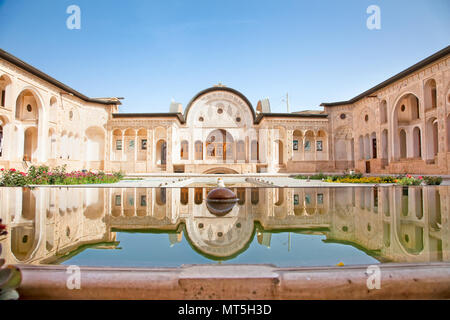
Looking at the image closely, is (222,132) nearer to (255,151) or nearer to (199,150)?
(199,150)

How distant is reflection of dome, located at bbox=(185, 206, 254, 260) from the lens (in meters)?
2.85

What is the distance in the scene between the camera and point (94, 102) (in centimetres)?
2453

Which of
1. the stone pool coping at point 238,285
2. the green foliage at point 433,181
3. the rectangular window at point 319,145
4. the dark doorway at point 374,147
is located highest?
the rectangular window at point 319,145

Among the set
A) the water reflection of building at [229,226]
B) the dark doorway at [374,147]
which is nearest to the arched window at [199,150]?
the dark doorway at [374,147]

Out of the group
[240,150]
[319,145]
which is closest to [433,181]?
[319,145]

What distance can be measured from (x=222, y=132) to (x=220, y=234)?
80.5 ft

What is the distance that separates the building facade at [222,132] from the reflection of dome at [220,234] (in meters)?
17.2

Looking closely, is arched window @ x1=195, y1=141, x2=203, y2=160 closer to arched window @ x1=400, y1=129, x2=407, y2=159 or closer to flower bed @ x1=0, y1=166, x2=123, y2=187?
flower bed @ x1=0, y1=166, x2=123, y2=187

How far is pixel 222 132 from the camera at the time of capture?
27703 millimetres

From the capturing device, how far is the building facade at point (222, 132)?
1738cm

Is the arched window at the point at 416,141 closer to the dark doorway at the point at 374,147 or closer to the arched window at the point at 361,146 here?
the dark doorway at the point at 374,147

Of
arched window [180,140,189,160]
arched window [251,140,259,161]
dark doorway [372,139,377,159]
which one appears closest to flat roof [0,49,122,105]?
arched window [180,140,189,160]
